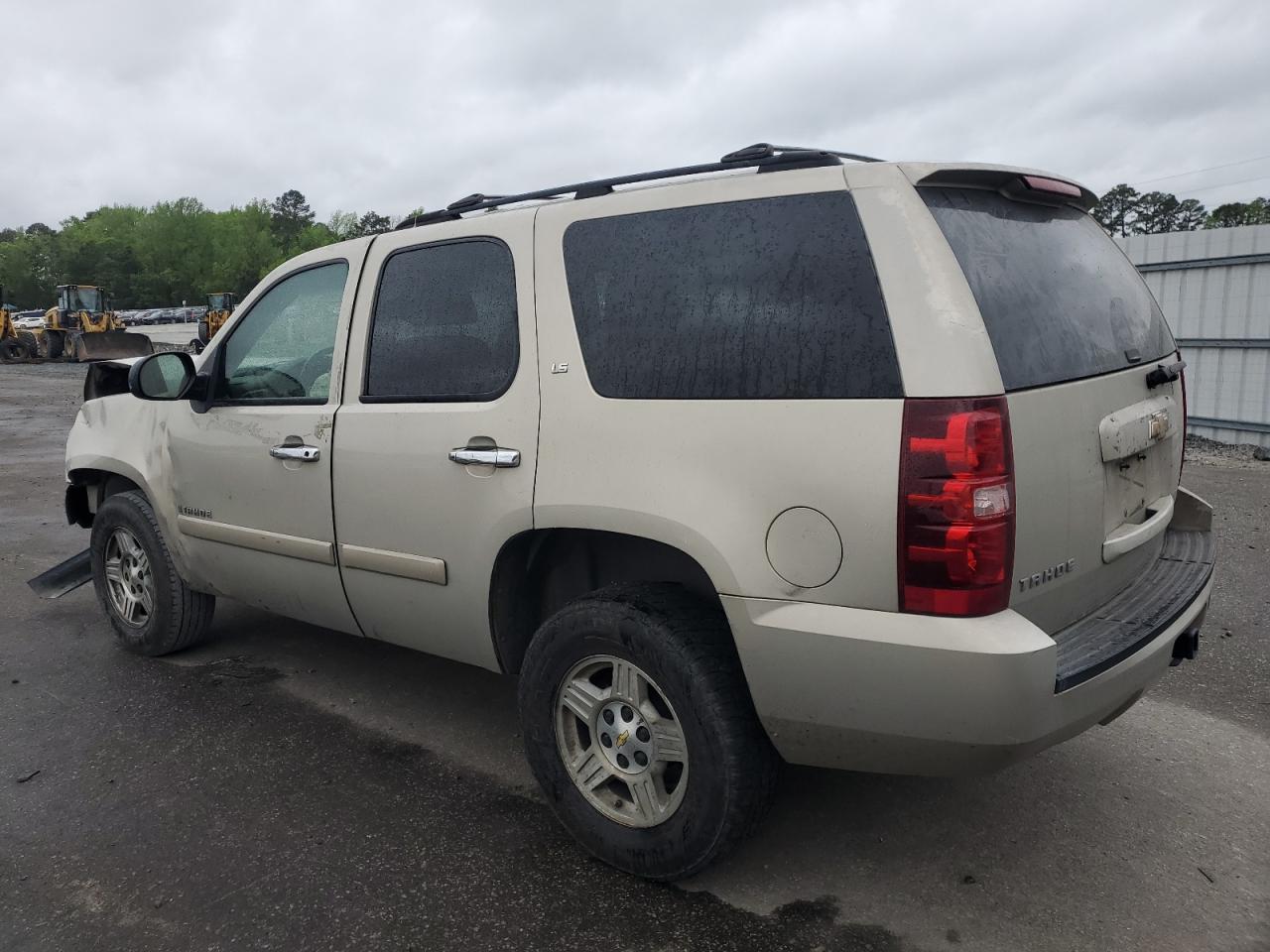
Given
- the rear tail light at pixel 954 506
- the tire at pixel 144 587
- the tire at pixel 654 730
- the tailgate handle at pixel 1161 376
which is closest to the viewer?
the rear tail light at pixel 954 506

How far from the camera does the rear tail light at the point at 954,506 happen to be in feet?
7.27

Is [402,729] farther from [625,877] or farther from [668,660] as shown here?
[668,660]

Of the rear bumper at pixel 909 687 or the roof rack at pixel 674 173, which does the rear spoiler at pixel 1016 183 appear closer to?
the roof rack at pixel 674 173

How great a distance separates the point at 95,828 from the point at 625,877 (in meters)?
1.75

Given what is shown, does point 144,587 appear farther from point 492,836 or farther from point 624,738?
point 624,738

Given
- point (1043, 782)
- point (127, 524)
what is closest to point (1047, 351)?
point (1043, 782)

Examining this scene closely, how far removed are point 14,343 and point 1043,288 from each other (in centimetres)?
4102

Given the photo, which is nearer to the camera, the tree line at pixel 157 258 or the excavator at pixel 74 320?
the excavator at pixel 74 320

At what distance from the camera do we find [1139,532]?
2.83m

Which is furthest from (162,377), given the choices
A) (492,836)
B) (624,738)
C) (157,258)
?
(157,258)

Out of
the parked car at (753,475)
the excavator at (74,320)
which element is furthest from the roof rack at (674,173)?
the excavator at (74,320)

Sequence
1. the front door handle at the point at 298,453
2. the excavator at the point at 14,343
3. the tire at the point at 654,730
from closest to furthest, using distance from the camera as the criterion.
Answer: the tire at the point at 654,730
the front door handle at the point at 298,453
the excavator at the point at 14,343

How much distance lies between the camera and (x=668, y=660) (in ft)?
8.48

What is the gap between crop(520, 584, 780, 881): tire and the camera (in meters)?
2.55
